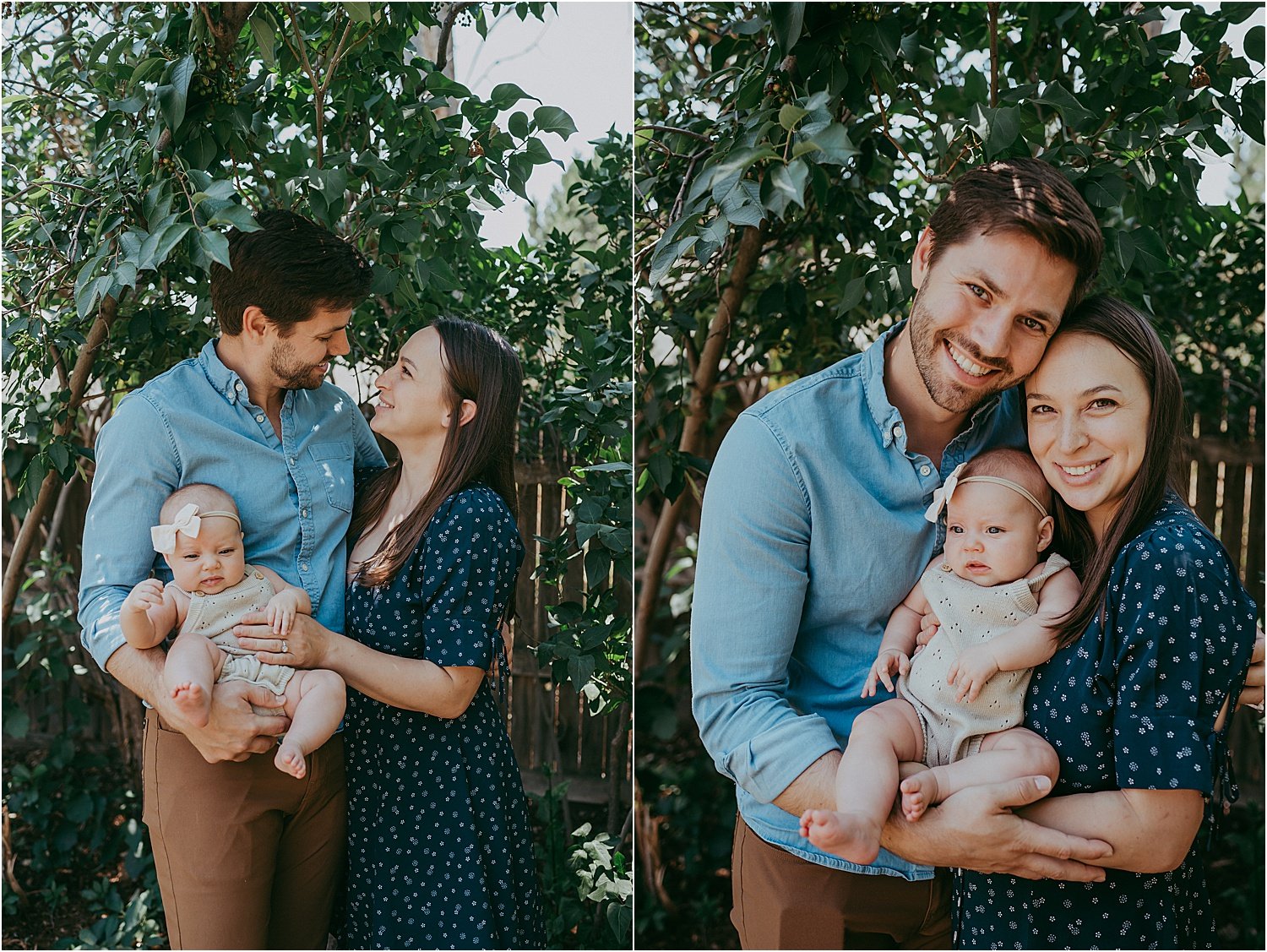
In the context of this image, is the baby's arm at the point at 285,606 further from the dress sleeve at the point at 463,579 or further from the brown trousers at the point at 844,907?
the brown trousers at the point at 844,907

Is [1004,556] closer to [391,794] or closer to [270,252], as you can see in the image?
[391,794]

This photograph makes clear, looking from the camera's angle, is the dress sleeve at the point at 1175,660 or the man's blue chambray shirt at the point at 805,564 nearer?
the dress sleeve at the point at 1175,660

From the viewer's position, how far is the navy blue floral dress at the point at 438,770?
183cm

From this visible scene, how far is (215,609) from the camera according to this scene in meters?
1.74

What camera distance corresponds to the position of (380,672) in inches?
70.4

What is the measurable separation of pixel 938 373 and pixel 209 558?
49.2 inches

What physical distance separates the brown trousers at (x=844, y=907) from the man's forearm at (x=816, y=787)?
22 centimetres

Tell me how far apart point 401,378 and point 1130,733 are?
136cm

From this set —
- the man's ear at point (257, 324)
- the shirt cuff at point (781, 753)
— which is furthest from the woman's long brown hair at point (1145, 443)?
the man's ear at point (257, 324)

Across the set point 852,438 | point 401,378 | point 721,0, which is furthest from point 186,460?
point 721,0

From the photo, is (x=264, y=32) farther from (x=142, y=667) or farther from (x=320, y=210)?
(x=142, y=667)

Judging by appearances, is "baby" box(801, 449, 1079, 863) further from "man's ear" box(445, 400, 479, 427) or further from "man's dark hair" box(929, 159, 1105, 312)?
"man's ear" box(445, 400, 479, 427)

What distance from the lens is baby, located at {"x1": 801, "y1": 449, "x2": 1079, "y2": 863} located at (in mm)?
1467

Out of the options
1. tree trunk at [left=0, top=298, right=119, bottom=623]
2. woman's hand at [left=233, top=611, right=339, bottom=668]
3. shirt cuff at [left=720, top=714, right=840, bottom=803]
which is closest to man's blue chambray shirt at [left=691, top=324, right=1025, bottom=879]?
shirt cuff at [left=720, top=714, right=840, bottom=803]
